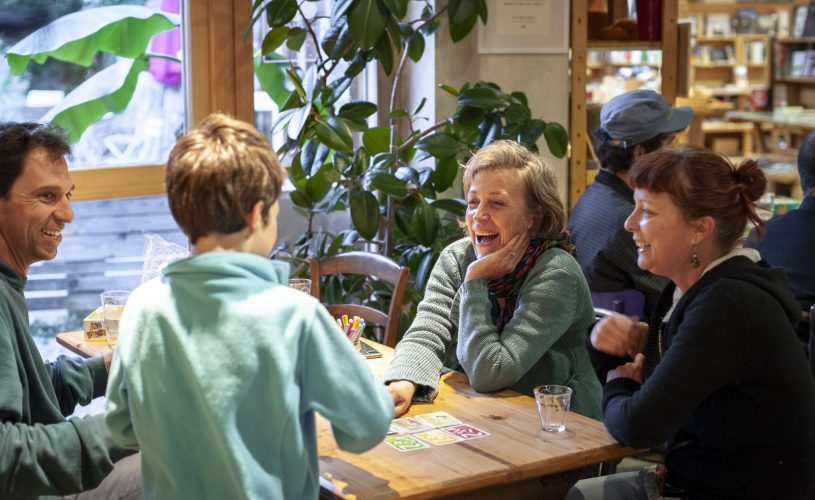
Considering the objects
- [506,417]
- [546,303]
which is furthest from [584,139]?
[506,417]

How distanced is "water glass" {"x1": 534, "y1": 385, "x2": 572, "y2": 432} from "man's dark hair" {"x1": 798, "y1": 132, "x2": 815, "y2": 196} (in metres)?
1.57

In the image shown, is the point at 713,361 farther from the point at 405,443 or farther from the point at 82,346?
the point at 82,346

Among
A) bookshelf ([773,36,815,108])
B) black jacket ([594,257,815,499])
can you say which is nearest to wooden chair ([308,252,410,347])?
black jacket ([594,257,815,499])

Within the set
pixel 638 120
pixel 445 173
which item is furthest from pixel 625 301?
pixel 445 173

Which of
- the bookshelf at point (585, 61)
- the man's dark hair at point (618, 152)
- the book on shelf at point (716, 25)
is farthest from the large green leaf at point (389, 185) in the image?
the book on shelf at point (716, 25)

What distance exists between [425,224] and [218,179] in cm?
228

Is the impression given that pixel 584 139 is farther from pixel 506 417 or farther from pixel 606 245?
pixel 506 417

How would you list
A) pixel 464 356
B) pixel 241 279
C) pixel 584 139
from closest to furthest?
pixel 241 279
pixel 464 356
pixel 584 139

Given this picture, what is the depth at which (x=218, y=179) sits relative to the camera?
57.2 inches

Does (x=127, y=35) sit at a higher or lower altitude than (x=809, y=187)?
higher

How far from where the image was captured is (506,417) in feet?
7.00

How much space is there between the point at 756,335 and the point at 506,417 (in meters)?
0.52

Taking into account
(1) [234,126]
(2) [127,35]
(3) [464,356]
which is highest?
(2) [127,35]

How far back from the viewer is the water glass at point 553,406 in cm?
201
